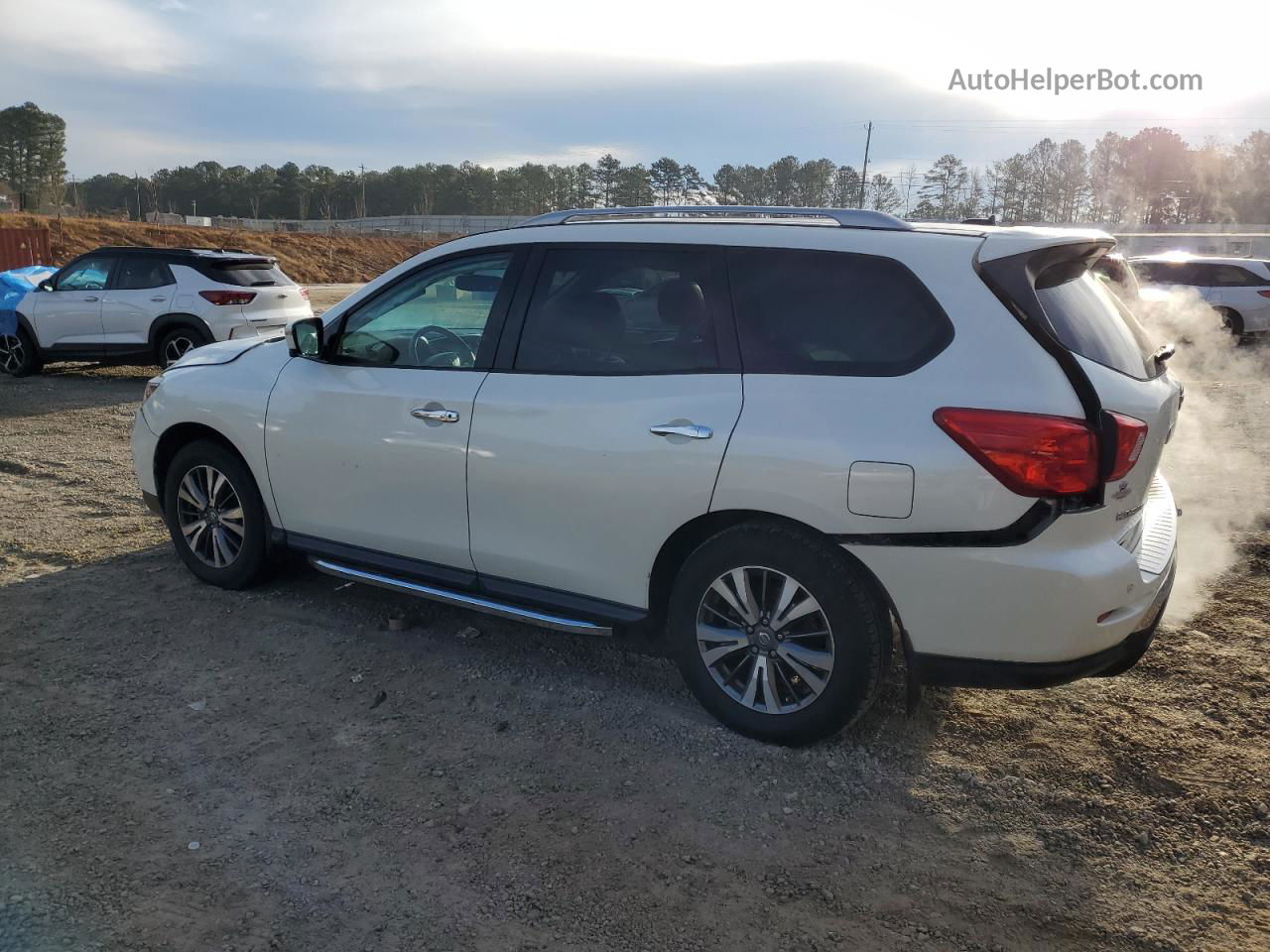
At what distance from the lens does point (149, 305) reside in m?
12.4

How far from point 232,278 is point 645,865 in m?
11.2

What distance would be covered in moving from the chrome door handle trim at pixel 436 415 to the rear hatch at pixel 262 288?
9102mm

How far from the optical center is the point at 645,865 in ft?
9.96

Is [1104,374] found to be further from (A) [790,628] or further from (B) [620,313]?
(B) [620,313]

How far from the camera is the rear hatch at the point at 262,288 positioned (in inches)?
490

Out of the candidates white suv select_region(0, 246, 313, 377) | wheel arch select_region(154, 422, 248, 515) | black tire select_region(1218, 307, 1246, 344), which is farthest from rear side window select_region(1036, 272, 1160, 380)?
black tire select_region(1218, 307, 1246, 344)

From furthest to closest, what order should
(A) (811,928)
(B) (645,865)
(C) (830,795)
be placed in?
(C) (830,795) < (B) (645,865) < (A) (811,928)

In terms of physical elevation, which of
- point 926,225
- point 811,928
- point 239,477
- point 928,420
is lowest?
point 811,928

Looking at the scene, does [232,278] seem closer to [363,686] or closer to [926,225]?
[363,686]

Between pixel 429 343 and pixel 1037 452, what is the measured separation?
8.44ft

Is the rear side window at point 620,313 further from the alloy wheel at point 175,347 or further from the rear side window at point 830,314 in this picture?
the alloy wheel at point 175,347

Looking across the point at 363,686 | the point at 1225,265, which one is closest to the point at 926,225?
the point at 363,686

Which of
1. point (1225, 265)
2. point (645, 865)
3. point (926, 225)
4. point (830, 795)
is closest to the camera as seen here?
point (645, 865)

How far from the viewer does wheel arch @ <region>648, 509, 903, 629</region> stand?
3.38 m
